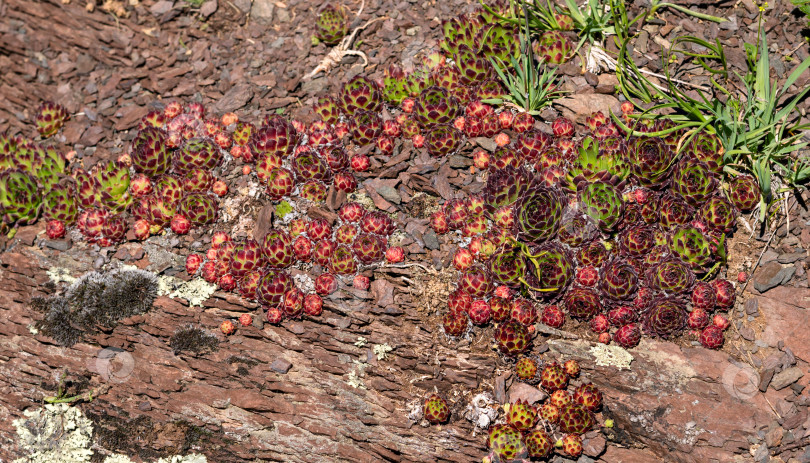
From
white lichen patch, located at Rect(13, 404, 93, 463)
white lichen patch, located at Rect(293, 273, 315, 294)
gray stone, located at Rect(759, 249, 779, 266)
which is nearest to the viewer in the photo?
white lichen patch, located at Rect(13, 404, 93, 463)

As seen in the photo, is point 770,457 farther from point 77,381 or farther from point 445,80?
point 77,381

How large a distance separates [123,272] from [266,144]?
6.38ft

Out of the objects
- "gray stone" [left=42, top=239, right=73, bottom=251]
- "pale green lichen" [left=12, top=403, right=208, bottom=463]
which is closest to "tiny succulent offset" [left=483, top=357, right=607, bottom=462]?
"pale green lichen" [left=12, top=403, right=208, bottom=463]

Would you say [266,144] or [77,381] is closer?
[77,381]

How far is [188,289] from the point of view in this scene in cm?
561

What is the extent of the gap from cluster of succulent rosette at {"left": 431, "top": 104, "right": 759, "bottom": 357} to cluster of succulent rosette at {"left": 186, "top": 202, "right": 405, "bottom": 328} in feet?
2.24

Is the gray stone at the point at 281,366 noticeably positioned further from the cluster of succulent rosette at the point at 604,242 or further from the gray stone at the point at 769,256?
the gray stone at the point at 769,256

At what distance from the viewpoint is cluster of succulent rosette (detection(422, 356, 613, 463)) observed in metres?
4.62

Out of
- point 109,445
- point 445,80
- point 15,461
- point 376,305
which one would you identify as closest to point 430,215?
point 376,305

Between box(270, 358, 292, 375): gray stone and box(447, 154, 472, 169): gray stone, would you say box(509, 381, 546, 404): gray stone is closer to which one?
box(270, 358, 292, 375): gray stone

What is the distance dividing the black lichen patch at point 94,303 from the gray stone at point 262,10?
3.70m

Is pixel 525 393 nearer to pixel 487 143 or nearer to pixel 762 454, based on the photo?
pixel 762 454

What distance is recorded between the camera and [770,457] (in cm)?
450

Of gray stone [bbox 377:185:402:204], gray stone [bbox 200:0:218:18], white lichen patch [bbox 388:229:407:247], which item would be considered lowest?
white lichen patch [bbox 388:229:407:247]
